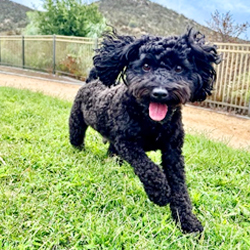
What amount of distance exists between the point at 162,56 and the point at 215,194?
174cm

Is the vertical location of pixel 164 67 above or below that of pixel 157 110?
above

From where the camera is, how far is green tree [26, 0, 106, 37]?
66.1ft

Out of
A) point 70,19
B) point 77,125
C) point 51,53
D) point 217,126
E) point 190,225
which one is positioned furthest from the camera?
point 70,19

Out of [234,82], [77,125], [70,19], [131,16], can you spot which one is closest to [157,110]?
[77,125]

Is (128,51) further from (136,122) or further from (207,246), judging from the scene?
(207,246)

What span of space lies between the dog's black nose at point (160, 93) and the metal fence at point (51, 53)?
1280cm

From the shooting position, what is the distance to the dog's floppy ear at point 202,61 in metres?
2.95

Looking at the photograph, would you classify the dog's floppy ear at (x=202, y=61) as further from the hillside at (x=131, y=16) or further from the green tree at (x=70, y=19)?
the hillside at (x=131, y=16)

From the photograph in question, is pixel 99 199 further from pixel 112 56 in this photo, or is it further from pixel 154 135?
pixel 112 56

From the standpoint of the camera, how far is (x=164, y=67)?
2750 mm

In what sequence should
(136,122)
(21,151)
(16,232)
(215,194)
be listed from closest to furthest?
A: (16,232)
(136,122)
(215,194)
(21,151)

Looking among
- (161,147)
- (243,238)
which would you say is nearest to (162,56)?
(161,147)

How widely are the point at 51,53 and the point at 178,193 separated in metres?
17.8

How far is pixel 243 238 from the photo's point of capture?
8.80ft
